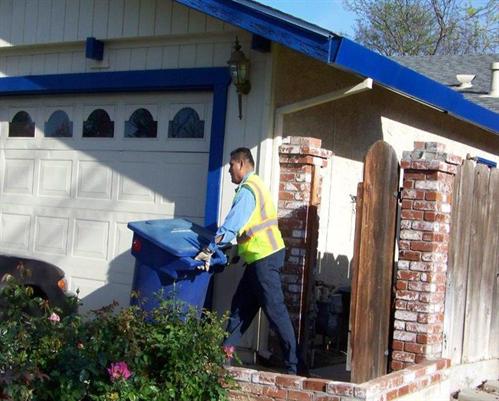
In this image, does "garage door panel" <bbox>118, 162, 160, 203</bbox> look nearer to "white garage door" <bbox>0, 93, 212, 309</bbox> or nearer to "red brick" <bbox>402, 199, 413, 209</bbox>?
"white garage door" <bbox>0, 93, 212, 309</bbox>

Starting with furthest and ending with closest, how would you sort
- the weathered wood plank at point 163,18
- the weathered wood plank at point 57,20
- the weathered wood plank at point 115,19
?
the weathered wood plank at point 57,20, the weathered wood plank at point 115,19, the weathered wood plank at point 163,18

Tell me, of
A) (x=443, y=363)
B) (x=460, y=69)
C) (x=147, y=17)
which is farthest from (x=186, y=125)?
(x=460, y=69)

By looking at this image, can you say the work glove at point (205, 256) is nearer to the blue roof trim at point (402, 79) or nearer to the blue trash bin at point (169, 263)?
the blue trash bin at point (169, 263)

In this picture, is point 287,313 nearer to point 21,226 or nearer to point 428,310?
point 428,310

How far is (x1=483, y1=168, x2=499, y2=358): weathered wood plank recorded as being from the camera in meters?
8.00

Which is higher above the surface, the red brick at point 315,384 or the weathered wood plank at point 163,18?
the weathered wood plank at point 163,18

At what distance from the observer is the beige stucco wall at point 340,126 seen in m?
8.12

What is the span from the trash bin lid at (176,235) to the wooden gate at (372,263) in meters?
1.33

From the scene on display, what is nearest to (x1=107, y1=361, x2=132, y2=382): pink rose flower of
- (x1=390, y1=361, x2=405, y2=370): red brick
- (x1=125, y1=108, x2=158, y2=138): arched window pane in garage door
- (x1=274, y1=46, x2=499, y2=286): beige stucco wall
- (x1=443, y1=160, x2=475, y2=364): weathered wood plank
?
(x1=390, y1=361, x2=405, y2=370): red brick

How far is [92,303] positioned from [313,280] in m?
2.60

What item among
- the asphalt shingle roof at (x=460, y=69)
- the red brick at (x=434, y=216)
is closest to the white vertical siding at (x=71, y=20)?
the red brick at (x=434, y=216)

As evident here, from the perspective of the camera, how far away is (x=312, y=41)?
6.93 meters

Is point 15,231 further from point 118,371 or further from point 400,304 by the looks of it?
point 118,371

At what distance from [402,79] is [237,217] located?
2.31 meters
